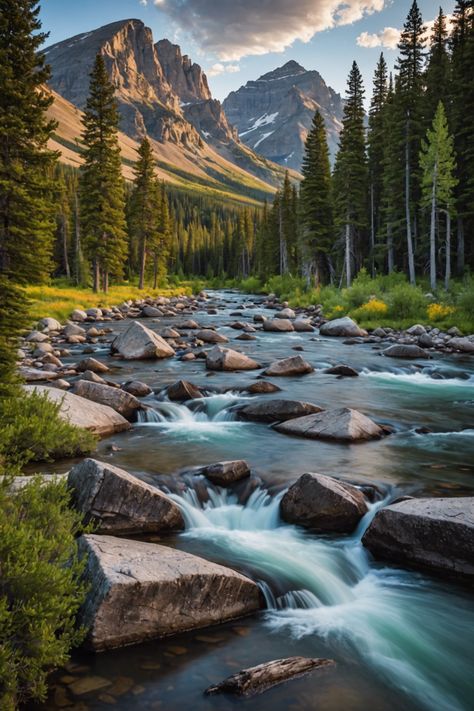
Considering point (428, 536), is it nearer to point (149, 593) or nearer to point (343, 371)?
point (149, 593)

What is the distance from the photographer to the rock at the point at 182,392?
46.4 feet

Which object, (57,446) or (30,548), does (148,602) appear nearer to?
(30,548)

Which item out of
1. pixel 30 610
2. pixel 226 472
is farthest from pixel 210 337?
pixel 30 610

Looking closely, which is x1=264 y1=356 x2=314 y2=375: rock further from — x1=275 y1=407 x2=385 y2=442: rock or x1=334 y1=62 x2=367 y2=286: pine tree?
x1=334 y1=62 x2=367 y2=286: pine tree

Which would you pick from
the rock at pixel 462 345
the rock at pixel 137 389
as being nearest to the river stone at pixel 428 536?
the rock at pixel 137 389

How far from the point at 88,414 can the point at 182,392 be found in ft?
12.5

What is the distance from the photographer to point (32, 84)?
1434 centimetres

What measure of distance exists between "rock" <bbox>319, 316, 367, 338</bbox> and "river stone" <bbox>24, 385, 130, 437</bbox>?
62.4 feet

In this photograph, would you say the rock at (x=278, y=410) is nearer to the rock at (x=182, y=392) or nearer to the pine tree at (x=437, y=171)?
the rock at (x=182, y=392)

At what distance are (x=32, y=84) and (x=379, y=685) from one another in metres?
15.9

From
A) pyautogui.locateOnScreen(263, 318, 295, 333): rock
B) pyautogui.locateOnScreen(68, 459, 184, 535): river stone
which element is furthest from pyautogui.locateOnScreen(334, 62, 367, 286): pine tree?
pyautogui.locateOnScreen(68, 459, 184, 535): river stone

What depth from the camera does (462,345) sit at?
76.0ft

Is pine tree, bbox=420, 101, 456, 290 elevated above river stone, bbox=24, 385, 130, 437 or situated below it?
above

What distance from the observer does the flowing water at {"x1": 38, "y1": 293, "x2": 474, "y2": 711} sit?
4.35m
